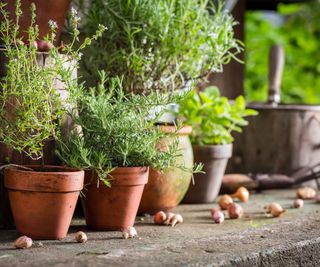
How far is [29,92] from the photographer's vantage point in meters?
2.17

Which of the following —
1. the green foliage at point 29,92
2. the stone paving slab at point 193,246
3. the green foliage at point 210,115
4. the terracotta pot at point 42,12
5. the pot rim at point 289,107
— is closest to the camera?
the stone paving slab at point 193,246

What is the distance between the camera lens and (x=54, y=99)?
7.36 ft

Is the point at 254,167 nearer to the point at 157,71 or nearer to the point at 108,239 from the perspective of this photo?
the point at 157,71

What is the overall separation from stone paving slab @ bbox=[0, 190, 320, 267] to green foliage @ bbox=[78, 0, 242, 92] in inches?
22.3

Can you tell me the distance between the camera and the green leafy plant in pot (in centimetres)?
270

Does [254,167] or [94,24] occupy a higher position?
[94,24]

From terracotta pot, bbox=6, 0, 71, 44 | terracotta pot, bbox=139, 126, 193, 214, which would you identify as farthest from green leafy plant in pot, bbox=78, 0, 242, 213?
terracotta pot, bbox=6, 0, 71, 44

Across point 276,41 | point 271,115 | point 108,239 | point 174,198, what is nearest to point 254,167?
point 271,115

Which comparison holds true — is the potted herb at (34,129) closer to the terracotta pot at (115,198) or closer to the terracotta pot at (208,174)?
the terracotta pot at (115,198)

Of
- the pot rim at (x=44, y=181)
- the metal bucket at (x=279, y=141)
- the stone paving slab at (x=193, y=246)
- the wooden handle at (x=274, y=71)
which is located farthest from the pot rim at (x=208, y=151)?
the pot rim at (x=44, y=181)

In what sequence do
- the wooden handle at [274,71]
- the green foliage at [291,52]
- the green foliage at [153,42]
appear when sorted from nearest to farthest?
the green foliage at [153,42] → the wooden handle at [274,71] → the green foliage at [291,52]

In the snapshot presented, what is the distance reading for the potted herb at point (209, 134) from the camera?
9.95ft

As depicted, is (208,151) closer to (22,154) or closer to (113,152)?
(113,152)

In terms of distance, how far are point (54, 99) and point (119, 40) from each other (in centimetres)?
60
